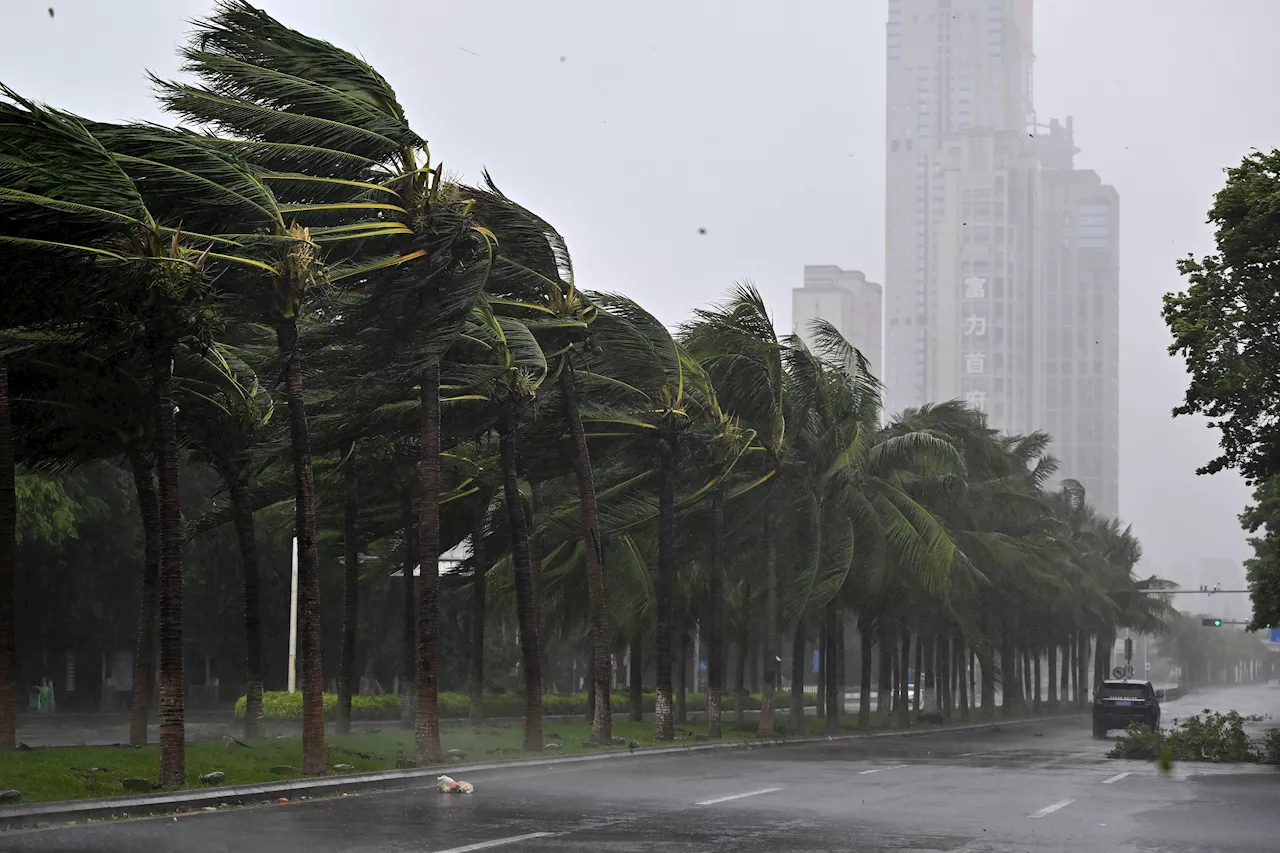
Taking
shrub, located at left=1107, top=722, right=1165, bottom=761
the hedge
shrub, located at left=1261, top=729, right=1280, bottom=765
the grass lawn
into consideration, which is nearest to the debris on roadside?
the grass lawn

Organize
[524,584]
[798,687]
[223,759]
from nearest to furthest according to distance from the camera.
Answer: [223,759] → [524,584] → [798,687]

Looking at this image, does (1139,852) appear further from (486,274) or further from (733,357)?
(733,357)

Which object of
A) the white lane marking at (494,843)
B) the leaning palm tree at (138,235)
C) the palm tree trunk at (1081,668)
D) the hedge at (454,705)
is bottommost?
the palm tree trunk at (1081,668)

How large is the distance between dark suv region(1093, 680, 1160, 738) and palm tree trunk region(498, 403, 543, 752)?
21000 mm

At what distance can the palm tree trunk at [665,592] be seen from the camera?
34.1 metres

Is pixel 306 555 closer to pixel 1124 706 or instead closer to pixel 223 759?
pixel 223 759

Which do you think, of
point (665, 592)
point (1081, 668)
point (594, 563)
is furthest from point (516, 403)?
point (1081, 668)

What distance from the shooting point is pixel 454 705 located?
48.6 m

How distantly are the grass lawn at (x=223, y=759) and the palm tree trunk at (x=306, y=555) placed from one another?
485 millimetres

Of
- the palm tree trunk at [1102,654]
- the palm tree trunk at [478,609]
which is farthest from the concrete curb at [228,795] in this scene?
the palm tree trunk at [1102,654]

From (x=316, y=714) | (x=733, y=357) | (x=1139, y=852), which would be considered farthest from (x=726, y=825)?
(x=733, y=357)

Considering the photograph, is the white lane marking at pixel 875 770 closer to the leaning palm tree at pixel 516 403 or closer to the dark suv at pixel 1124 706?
the leaning palm tree at pixel 516 403

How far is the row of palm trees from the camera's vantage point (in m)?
18.8

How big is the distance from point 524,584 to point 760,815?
12.5m
